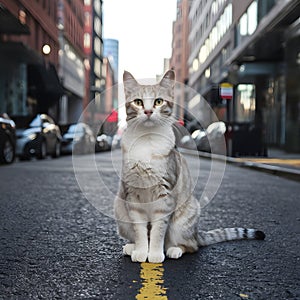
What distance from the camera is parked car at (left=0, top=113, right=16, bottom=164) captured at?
471 inches

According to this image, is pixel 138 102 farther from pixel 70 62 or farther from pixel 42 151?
pixel 70 62

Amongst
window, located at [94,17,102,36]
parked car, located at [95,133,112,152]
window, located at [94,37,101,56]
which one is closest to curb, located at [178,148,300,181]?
parked car, located at [95,133,112,152]

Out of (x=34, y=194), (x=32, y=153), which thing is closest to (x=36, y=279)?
(x=34, y=194)

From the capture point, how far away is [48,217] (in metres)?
4.75

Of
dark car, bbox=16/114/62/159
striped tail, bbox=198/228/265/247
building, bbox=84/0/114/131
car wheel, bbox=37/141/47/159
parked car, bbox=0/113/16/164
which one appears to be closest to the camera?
striped tail, bbox=198/228/265/247

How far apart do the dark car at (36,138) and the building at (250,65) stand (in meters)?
5.90

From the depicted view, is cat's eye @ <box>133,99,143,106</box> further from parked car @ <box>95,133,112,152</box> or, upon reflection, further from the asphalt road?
the asphalt road

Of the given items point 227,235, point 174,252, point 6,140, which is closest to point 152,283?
point 174,252

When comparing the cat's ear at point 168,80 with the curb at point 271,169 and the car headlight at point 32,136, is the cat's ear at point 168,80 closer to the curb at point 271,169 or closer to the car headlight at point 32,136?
the curb at point 271,169

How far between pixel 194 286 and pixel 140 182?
0.67 metres

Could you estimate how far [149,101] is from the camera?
291 cm

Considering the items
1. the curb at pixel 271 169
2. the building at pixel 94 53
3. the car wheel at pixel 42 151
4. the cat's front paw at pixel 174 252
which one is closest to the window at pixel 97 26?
the building at pixel 94 53

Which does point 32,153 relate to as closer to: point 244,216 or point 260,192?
point 260,192

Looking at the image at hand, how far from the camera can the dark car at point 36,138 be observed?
49.3ft
